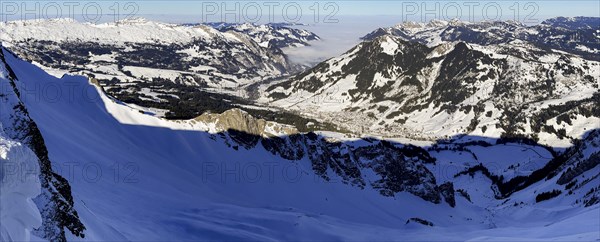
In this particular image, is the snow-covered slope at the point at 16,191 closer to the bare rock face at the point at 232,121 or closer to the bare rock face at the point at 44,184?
the bare rock face at the point at 44,184

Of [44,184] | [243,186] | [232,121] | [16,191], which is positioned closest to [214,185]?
[243,186]

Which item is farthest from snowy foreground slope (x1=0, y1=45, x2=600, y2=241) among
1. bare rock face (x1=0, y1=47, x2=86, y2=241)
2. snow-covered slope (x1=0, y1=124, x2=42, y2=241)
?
snow-covered slope (x1=0, y1=124, x2=42, y2=241)

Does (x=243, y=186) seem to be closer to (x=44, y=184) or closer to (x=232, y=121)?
(x=232, y=121)

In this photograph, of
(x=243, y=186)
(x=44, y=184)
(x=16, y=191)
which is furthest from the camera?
(x=243, y=186)

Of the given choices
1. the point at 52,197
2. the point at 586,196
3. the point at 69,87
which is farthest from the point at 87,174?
the point at 586,196

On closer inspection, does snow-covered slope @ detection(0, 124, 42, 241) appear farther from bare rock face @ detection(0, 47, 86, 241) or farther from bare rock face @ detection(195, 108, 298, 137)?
bare rock face @ detection(195, 108, 298, 137)

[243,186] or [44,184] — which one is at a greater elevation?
[44,184]

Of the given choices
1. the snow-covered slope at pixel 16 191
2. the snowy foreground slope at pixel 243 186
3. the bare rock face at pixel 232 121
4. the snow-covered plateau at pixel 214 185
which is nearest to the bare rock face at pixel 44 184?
the snow-covered plateau at pixel 214 185

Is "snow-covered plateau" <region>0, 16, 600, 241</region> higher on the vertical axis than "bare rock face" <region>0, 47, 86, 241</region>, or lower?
lower
